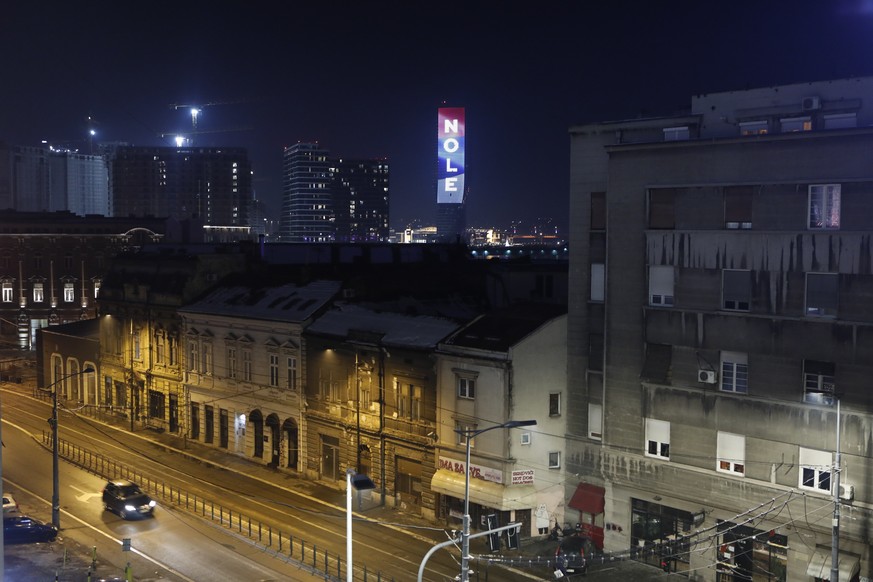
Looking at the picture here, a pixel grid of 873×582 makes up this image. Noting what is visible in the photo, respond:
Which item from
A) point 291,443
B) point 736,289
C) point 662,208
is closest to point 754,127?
point 662,208

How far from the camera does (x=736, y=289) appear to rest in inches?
1489

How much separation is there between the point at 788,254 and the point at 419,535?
22.2 m

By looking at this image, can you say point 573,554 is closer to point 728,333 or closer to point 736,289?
point 728,333

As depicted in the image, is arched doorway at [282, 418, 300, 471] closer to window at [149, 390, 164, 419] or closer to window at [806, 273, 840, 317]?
window at [149, 390, 164, 419]

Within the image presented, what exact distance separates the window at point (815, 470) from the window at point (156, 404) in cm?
4928

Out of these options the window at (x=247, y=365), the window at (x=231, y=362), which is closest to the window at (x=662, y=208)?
the window at (x=247, y=365)

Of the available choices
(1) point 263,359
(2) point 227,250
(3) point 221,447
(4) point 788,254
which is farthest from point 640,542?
(2) point 227,250

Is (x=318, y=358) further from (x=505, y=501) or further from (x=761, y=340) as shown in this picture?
(x=761, y=340)

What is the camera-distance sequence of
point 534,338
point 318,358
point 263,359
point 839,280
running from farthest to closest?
point 263,359 → point 318,358 → point 534,338 → point 839,280

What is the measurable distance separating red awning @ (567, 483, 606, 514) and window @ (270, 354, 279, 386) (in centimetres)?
2261

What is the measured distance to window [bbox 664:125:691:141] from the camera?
42.1 meters

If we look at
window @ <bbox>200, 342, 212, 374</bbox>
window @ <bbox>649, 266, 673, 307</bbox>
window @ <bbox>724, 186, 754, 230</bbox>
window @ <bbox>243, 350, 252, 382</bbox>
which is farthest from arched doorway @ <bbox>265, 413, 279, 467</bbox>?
window @ <bbox>724, 186, 754, 230</bbox>

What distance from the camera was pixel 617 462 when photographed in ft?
136

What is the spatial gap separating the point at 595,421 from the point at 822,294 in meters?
12.8
